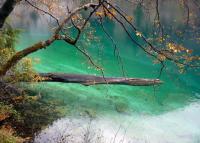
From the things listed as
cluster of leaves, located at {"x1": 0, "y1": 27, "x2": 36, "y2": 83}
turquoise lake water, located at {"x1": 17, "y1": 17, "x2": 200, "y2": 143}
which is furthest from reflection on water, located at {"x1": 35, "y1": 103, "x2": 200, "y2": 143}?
cluster of leaves, located at {"x1": 0, "y1": 27, "x2": 36, "y2": 83}

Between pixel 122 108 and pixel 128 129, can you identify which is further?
pixel 122 108

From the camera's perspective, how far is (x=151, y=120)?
16719 millimetres

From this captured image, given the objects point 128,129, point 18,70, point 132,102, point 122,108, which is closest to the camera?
point 18,70

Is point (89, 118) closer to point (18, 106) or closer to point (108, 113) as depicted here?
point (108, 113)

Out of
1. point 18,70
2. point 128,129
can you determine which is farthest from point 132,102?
point 18,70

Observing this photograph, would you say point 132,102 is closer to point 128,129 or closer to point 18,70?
point 128,129

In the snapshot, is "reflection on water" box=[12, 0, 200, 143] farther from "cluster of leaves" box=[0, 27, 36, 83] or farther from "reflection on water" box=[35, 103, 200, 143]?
"cluster of leaves" box=[0, 27, 36, 83]

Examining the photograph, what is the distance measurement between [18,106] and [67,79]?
360cm

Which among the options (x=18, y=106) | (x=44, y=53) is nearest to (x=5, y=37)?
(x=18, y=106)

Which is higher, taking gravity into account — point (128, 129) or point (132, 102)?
point (132, 102)

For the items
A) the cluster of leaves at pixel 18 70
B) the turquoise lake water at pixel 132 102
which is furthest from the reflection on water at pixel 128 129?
the cluster of leaves at pixel 18 70

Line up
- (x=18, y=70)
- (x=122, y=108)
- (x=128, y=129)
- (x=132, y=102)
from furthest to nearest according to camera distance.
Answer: (x=132, y=102)
(x=122, y=108)
(x=128, y=129)
(x=18, y=70)

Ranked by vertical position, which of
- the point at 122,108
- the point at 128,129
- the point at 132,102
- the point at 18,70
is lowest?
the point at 128,129

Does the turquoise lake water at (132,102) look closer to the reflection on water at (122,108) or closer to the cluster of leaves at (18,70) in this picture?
the reflection on water at (122,108)
